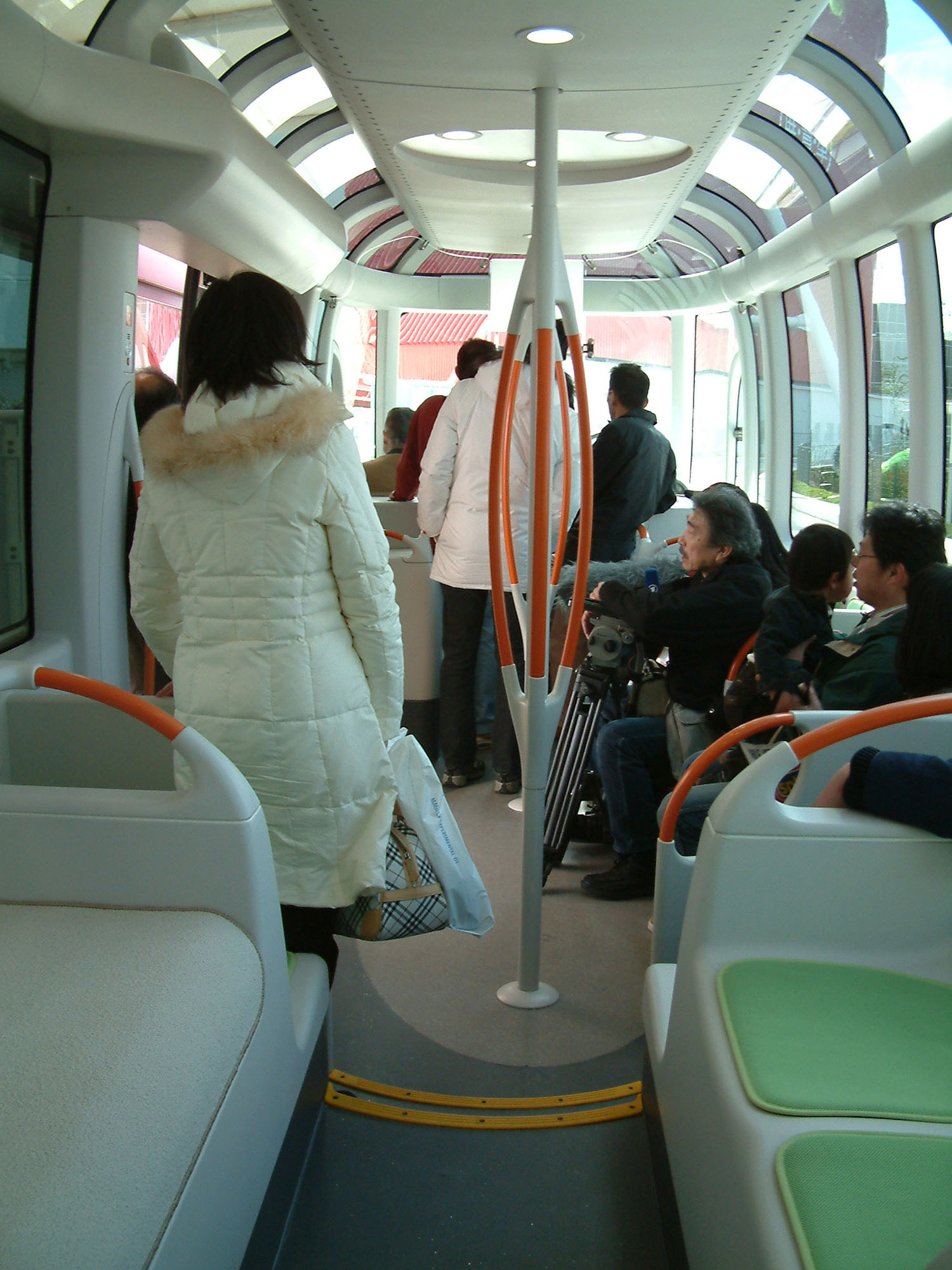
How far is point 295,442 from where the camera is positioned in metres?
1.99

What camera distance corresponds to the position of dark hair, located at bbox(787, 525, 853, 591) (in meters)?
3.02

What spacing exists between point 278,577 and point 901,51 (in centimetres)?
344

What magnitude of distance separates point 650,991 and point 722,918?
0.45 meters

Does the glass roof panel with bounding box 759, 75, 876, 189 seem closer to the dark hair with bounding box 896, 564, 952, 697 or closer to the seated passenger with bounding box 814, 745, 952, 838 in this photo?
the dark hair with bounding box 896, 564, 952, 697

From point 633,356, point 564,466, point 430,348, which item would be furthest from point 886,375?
point 430,348

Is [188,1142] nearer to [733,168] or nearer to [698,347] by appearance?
[733,168]

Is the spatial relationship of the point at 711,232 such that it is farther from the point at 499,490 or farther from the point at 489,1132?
the point at 489,1132

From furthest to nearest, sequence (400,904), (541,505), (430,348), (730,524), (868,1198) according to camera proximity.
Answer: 1. (430,348)
2. (730,524)
3. (541,505)
4. (400,904)
5. (868,1198)

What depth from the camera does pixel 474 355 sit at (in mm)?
4457

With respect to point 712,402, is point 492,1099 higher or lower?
lower

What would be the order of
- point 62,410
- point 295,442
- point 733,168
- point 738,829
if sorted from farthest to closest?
point 733,168, point 62,410, point 295,442, point 738,829

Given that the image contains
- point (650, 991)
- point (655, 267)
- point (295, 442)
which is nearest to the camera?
point (295, 442)

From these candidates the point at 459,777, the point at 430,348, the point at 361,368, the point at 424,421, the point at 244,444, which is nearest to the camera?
the point at 244,444

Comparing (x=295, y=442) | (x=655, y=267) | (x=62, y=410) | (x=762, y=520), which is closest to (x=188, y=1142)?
(x=295, y=442)
